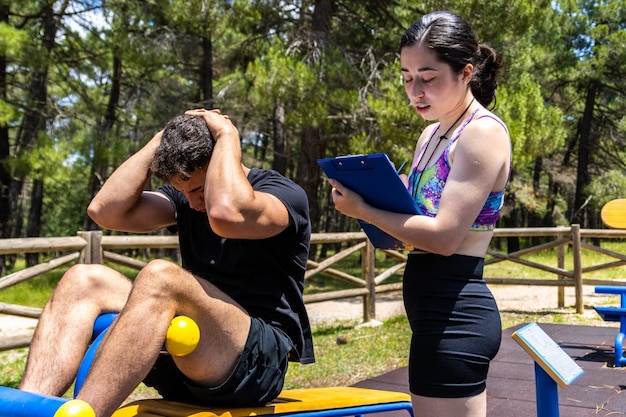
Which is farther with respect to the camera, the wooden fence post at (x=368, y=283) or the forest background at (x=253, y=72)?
the forest background at (x=253, y=72)

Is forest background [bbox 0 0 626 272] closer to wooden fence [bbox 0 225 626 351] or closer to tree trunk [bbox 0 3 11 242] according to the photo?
tree trunk [bbox 0 3 11 242]

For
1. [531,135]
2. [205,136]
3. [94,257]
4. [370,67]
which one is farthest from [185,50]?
[205,136]

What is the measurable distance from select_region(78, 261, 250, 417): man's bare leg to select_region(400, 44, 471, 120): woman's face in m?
0.81

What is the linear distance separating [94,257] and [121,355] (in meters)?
3.36

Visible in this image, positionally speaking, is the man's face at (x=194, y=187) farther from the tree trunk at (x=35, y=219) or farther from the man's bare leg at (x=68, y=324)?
the tree trunk at (x=35, y=219)

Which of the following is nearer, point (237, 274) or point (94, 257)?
point (237, 274)

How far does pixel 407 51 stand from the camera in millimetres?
1597

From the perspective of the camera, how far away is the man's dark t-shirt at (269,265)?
7.47 ft

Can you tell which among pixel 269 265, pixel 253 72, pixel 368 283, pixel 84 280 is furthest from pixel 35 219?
pixel 269 265

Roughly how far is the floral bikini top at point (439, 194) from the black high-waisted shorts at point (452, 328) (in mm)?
92

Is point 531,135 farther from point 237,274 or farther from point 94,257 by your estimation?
point 237,274

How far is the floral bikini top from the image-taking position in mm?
1560

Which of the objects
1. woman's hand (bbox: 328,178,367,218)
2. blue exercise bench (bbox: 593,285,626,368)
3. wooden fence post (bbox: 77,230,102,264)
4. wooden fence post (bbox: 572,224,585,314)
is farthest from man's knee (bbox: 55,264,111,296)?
wooden fence post (bbox: 572,224,585,314)

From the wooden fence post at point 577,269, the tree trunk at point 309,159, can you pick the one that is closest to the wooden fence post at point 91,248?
the wooden fence post at point 577,269
